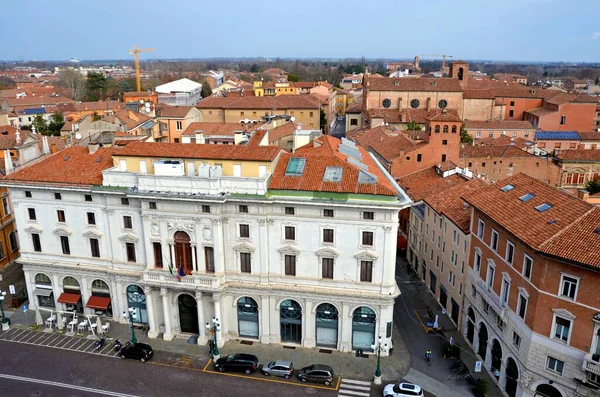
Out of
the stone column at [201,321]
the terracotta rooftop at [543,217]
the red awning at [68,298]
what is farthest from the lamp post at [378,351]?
the red awning at [68,298]

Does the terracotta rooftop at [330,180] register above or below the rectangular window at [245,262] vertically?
above

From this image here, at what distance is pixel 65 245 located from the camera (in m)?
51.0

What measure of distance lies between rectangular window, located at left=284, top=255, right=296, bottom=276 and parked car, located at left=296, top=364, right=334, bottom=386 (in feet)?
27.1

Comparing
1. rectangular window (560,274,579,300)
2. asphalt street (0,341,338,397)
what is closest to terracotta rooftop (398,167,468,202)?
rectangular window (560,274,579,300)

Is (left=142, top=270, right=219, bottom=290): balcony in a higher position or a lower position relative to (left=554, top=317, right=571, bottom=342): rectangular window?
lower

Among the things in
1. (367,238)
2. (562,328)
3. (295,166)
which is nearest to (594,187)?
(562,328)

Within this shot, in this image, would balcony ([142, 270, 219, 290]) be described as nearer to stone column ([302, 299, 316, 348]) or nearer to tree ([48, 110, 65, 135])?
stone column ([302, 299, 316, 348])

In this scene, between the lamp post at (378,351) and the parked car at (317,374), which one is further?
the lamp post at (378,351)

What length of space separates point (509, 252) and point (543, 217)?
3738 millimetres

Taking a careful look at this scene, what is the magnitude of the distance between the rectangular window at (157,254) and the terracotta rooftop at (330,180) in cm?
1221

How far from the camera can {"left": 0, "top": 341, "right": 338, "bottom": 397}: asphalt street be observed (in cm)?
4125

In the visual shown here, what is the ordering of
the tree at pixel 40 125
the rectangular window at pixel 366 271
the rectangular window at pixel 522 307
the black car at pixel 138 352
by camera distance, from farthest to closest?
the tree at pixel 40 125 < the black car at pixel 138 352 < the rectangular window at pixel 366 271 < the rectangular window at pixel 522 307

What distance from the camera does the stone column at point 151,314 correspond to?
4781 cm

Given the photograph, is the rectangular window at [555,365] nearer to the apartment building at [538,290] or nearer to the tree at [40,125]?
the apartment building at [538,290]
